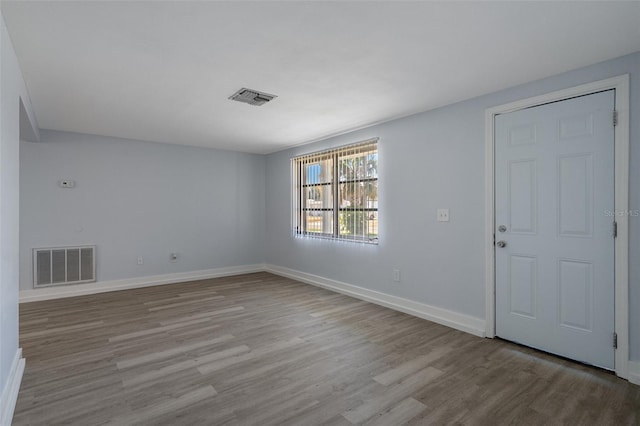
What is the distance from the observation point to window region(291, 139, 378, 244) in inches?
176

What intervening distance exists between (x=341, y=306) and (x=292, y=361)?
1.63 meters

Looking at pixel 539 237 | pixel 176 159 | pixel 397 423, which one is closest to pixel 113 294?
pixel 176 159

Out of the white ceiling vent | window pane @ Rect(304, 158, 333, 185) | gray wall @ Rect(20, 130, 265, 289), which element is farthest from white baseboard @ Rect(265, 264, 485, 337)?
the white ceiling vent

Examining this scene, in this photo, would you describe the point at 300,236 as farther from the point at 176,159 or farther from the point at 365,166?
the point at 176,159

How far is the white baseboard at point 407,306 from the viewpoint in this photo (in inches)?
131

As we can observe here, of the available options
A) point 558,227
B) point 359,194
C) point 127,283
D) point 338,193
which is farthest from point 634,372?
point 127,283

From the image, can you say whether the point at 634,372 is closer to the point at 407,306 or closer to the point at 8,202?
the point at 407,306

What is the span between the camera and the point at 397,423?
1909mm

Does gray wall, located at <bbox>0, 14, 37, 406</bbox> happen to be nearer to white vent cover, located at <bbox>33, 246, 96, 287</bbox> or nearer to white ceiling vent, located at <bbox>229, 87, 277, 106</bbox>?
white ceiling vent, located at <bbox>229, 87, 277, 106</bbox>

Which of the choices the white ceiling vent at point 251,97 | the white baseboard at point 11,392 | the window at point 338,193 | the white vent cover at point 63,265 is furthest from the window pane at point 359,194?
the white vent cover at point 63,265

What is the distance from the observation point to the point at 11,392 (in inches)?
81.0

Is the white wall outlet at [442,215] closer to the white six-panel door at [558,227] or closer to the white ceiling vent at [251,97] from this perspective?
the white six-panel door at [558,227]

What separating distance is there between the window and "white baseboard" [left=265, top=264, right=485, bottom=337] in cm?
Result: 72

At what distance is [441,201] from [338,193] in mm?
1748
